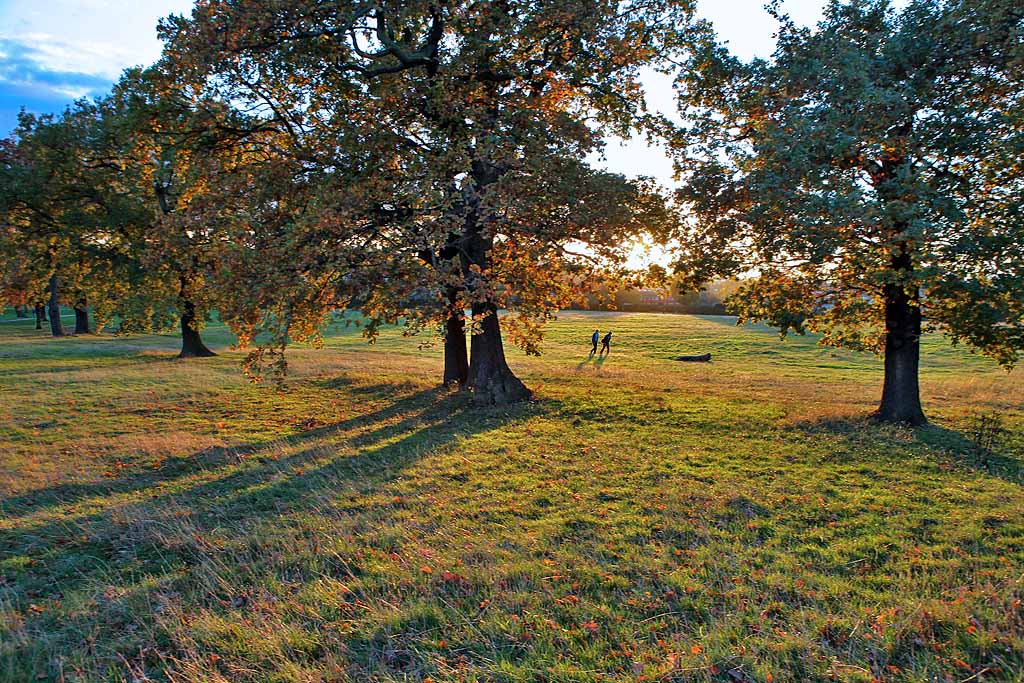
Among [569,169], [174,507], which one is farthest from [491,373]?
[174,507]

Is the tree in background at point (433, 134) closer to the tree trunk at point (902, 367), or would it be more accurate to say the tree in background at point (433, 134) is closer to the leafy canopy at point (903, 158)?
the leafy canopy at point (903, 158)

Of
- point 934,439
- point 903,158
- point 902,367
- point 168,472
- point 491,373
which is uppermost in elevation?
point 903,158

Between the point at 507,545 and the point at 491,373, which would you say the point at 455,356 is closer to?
the point at 491,373

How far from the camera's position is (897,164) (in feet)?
43.8

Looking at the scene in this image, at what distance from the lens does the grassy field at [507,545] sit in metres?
4.73

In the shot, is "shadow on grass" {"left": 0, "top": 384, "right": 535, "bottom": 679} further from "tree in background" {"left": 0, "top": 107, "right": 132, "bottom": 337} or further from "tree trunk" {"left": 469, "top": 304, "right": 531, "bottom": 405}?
"tree in background" {"left": 0, "top": 107, "right": 132, "bottom": 337}

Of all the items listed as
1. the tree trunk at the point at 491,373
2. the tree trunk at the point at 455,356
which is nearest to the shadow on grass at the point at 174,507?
the tree trunk at the point at 491,373

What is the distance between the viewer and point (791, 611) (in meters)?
5.40

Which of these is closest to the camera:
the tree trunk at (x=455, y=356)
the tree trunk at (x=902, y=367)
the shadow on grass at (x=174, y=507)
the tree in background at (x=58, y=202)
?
the shadow on grass at (x=174, y=507)

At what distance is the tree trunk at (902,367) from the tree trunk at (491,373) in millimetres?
11016

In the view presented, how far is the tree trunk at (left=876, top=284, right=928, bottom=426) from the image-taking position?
49.6 feet

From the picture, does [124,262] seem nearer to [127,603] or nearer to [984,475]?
[127,603]

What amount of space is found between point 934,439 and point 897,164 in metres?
7.01

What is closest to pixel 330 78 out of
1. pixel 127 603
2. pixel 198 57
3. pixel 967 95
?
pixel 198 57
